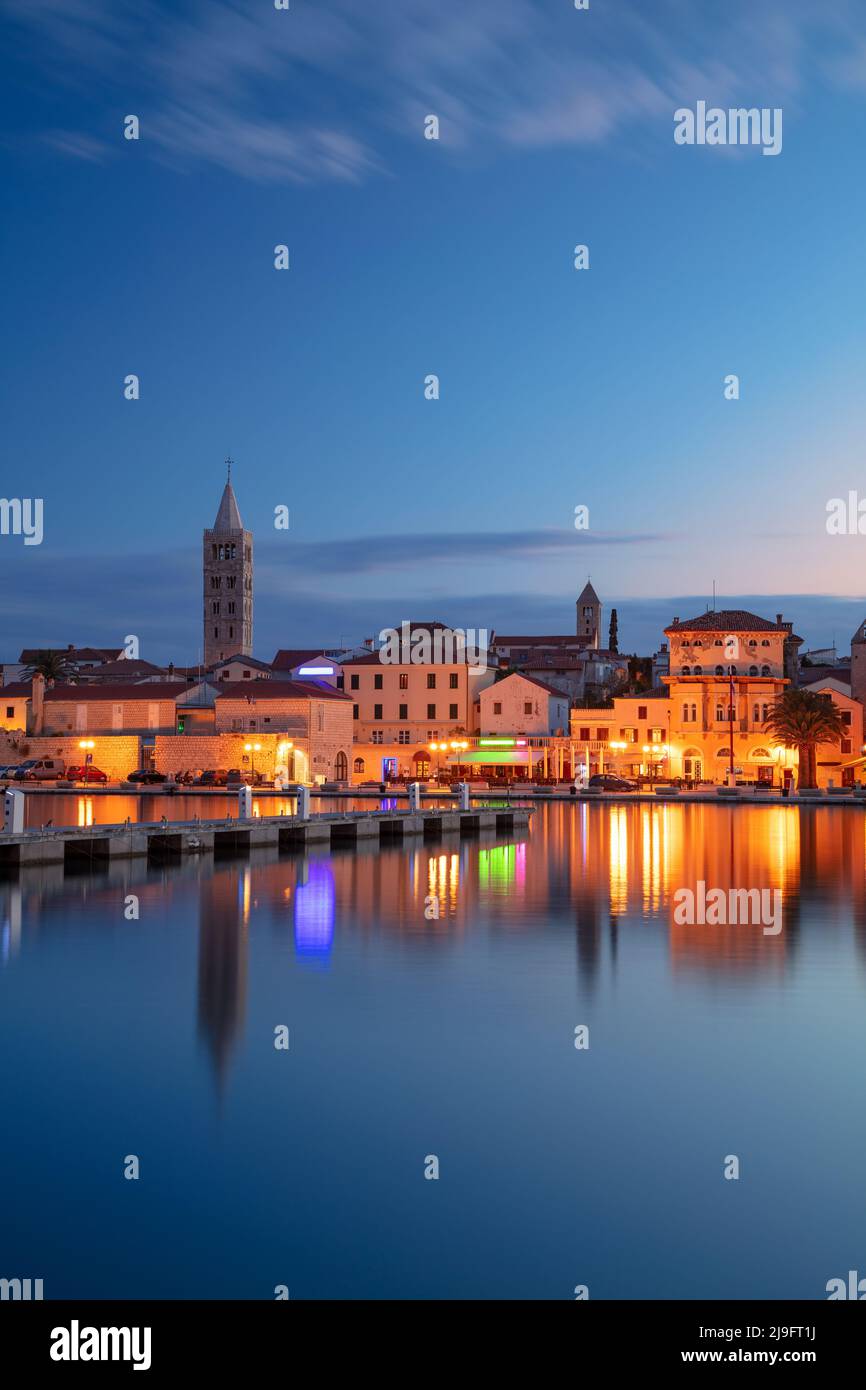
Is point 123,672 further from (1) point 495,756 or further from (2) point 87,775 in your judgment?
(1) point 495,756

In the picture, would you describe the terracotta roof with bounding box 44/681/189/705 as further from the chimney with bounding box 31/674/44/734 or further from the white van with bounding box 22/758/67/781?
the white van with bounding box 22/758/67/781

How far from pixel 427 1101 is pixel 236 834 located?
2906 cm

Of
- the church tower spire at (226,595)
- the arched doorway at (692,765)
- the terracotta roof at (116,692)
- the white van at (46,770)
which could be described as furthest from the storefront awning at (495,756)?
the church tower spire at (226,595)

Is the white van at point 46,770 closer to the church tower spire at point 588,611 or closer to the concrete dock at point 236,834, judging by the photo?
the concrete dock at point 236,834

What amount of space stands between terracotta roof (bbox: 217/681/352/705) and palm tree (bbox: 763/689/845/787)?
24.1 meters

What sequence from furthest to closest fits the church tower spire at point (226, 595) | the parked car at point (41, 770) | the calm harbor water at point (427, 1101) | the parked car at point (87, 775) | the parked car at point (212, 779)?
1. the church tower spire at point (226, 595)
2. the parked car at point (87, 775)
3. the parked car at point (41, 770)
4. the parked car at point (212, 779)
5. the calm harbor water at point (427, 1101)

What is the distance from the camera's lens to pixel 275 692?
76.3m

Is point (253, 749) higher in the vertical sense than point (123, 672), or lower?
lower

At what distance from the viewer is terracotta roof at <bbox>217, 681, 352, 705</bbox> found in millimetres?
75875

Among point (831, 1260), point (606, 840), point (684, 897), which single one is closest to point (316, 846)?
point (606, 840)

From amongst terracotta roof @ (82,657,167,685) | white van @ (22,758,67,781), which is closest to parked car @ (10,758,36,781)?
white van @ (22,758,67,781)

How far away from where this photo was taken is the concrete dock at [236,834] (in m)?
34.7

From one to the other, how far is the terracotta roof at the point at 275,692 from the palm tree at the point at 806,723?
24119 mm

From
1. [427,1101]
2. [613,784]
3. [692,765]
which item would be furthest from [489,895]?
[692,765]
